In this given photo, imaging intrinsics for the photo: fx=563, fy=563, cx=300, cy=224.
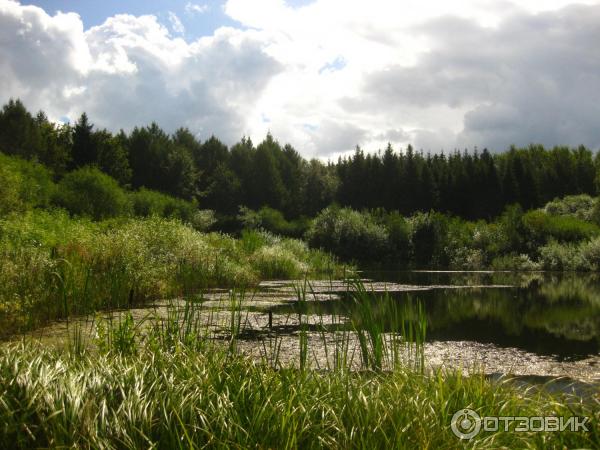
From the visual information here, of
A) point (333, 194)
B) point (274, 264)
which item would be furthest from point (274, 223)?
point (274, 264)

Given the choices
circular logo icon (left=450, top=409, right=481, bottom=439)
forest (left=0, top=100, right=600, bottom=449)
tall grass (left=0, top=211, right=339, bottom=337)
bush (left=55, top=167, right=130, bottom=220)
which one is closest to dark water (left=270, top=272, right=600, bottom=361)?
forest (left=0, top=100, right=600, bottom=449)

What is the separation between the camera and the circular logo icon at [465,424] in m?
3.40

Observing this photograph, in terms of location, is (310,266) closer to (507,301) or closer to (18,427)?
(507,301)

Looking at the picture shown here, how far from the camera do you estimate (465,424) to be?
11.6 ft

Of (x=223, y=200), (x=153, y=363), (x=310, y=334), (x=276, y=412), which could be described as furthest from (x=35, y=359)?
(x=223, y=200)

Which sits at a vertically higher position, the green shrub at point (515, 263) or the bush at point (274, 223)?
the bush at point (274, 223)

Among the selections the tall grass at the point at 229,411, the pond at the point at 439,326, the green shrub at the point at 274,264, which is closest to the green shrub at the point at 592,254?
the pond at the point at 439,326

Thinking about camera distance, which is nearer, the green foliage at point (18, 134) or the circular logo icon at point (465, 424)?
the circular logo icon at point (465, 424)

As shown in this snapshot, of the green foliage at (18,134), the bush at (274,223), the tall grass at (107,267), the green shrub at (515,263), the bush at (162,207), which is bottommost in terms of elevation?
the green shrub at (515,263)

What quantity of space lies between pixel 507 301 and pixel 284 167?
61.1m

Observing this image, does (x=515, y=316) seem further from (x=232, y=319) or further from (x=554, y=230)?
(x=554, y=230)

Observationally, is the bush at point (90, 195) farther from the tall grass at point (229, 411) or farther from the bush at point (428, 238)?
the tall grass at point (229, 411)

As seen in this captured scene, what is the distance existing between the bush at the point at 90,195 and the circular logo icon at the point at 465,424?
104 feet

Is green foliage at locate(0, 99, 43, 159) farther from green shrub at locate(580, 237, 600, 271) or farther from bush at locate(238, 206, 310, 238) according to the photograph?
green shrub at locate(580, 237, 600, 271)
